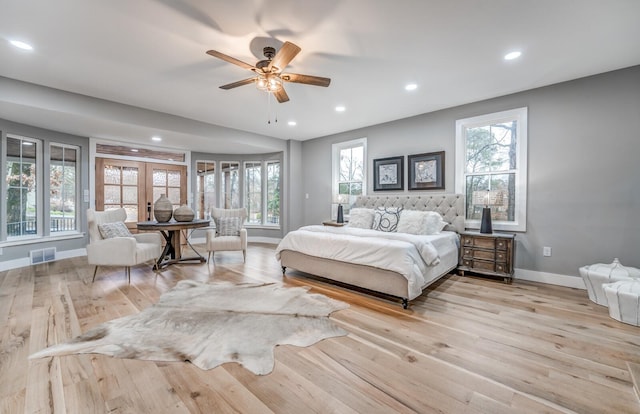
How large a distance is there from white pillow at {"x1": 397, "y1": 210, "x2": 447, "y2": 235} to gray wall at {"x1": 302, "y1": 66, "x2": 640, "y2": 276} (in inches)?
45.1

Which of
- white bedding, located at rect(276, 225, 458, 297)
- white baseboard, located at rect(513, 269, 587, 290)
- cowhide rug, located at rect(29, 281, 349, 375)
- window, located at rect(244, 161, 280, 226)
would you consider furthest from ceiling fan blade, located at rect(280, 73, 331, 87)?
window, located at rect(244, 161, 280, 226)

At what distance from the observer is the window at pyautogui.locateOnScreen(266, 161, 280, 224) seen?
722 cm

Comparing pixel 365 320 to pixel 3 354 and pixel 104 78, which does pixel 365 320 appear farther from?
pixel 104 78

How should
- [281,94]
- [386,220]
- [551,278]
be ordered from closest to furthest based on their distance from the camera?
[281,94]
[551,278]
[386,220]

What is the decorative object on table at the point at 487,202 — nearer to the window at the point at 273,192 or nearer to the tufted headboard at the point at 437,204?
the tufted headboard at the point at 437,204

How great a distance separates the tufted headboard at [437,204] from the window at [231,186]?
4.01m

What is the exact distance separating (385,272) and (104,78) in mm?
4183

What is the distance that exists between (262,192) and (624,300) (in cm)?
673

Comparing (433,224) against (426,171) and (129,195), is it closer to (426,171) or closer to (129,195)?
(426,171)

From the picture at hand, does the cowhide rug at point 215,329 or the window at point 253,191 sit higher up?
the window at point 253,191

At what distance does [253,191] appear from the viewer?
754 centimetres

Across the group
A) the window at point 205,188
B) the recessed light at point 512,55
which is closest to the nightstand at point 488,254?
the recessed light at point 512,55

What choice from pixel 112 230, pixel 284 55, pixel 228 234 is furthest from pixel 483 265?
pixel 112 230

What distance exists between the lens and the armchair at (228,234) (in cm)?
477
